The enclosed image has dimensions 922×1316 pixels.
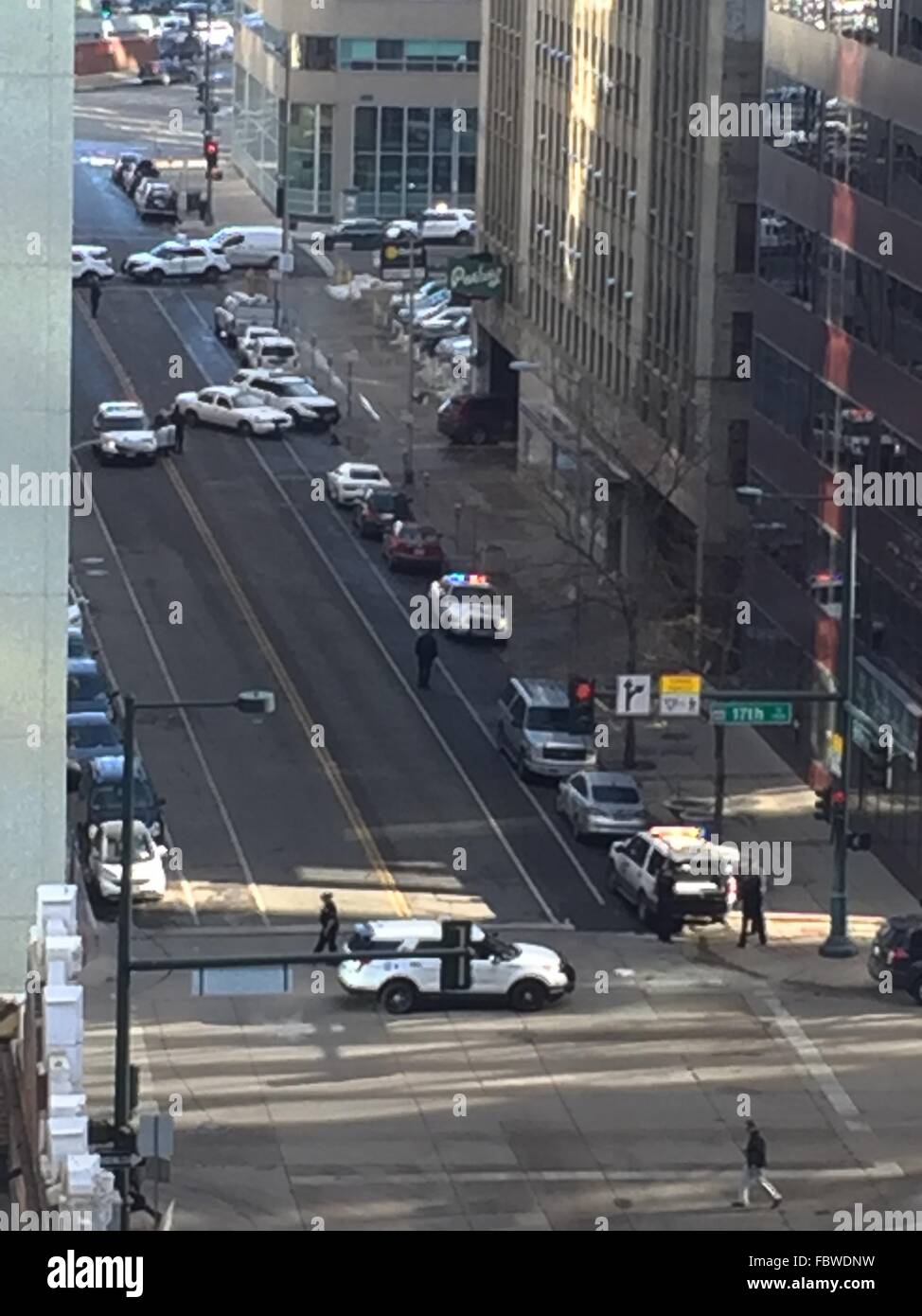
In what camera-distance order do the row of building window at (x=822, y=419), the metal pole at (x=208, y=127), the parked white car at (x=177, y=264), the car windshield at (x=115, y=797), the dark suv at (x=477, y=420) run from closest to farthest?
the car windshield at (x=115, y=797) → the row of building window at (x=822, y=419) → the dark suv at (x=477, y=420) → the parked white car at (x=177, y=264) → the metal pole at (x=208, y=127)

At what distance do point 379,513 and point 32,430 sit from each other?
59.2 metres

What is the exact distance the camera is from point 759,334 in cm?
7081

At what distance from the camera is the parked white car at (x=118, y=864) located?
192ft

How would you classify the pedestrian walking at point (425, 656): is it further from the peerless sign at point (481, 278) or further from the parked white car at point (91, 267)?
the parked white car at point (91, 267)

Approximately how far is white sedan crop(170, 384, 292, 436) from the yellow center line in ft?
11.5

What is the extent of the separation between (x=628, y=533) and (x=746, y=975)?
2531cm

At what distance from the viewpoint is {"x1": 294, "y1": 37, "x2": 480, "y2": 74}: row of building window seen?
125688mm

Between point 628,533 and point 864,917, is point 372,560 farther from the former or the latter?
point 864,917

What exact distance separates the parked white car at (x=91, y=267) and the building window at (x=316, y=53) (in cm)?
1130

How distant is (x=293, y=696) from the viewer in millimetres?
71688

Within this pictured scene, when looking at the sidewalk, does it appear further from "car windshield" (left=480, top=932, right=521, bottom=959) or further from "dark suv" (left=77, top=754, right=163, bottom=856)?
"dark suv" (left=77, top=754, right=163, bottom=856)

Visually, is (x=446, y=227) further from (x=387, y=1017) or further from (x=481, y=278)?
(x=387, y=1017)

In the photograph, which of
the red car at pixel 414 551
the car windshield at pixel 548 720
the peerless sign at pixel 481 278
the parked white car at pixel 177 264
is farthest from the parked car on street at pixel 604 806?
the parked white car at pixel 177 264

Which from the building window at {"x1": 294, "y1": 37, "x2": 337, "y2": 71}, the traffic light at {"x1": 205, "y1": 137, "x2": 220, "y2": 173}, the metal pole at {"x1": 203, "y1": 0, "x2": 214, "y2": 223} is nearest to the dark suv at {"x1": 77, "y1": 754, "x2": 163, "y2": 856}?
the building window at {"x1": 294, "y1": 37, "x2": 337, "y2": 71}
